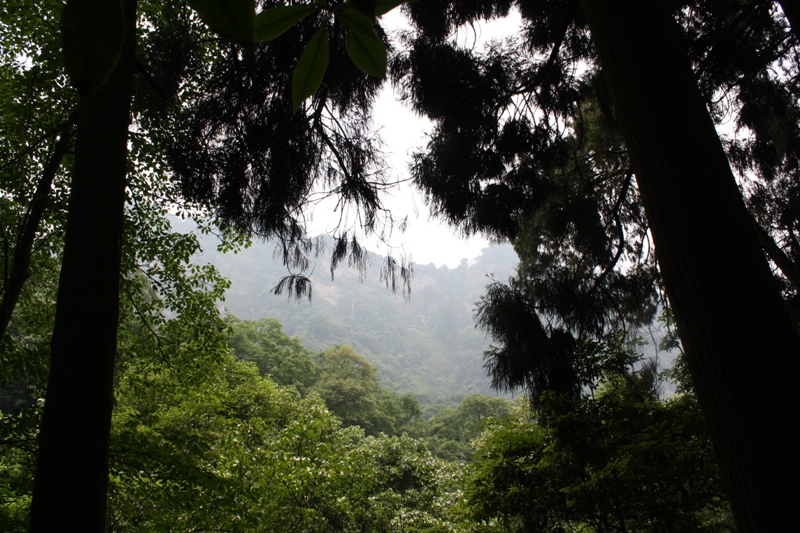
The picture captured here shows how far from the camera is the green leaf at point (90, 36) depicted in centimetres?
18

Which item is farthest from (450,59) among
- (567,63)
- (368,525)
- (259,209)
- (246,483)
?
(368,525)

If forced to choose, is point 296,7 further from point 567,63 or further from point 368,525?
point 368,525

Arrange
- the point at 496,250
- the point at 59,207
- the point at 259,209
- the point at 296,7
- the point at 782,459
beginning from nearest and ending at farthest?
the point at 296,7, the point at 782,459, the point at 259,209, the point at 59,207, the point at 496,250

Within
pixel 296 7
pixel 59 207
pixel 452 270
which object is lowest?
pixel 296 7

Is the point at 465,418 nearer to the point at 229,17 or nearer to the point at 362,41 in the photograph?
the point at 362,41

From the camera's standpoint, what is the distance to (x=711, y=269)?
704mm

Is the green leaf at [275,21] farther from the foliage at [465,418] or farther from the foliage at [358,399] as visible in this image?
the foliage at [465,418]

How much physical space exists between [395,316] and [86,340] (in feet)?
236

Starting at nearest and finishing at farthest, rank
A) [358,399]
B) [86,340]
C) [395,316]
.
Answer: [86,340]
[358,399]
[395,316]

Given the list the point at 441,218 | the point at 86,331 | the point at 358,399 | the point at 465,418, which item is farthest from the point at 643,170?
the point at 465,418

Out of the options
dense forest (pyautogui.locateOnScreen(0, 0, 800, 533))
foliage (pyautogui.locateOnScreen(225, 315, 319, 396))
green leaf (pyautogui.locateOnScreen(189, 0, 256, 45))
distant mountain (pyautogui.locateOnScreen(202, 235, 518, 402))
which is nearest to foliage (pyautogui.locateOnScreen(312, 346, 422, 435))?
foliage (pyautogui.locateOnScreen(225, 315, 319, 396))

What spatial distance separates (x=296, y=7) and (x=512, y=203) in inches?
113

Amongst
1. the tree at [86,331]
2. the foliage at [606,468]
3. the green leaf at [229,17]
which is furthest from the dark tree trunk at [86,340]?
the foliage at [606,468]

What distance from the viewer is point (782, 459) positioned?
62 centimetres
